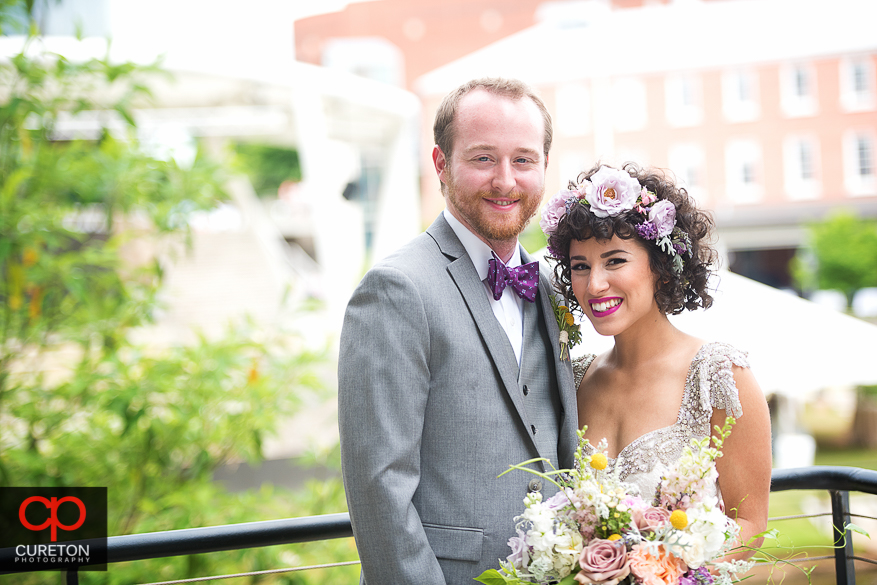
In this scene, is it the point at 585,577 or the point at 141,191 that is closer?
the point at 585,577

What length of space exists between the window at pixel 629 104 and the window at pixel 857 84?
7189 mm

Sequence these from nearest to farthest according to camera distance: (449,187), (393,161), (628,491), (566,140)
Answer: (628,491)
(449,187)
(393,161)
(566,140)

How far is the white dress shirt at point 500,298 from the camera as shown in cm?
205

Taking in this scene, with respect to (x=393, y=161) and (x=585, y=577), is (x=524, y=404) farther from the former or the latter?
(x=393, y=161)

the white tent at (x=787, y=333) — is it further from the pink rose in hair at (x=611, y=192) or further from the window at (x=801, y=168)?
the window at (x=801, y=168)

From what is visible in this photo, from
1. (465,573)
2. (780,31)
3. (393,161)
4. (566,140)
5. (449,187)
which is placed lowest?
(465,573)

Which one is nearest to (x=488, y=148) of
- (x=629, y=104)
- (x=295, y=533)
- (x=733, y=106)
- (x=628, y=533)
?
(x=628, y=533)

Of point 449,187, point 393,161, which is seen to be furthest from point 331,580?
point 393,161

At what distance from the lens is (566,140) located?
A: 27.7 m

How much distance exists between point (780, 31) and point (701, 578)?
2766cm

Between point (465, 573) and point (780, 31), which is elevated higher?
point (780, 31)

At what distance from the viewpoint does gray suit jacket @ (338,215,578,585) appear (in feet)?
5.59

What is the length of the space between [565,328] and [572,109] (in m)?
26.6

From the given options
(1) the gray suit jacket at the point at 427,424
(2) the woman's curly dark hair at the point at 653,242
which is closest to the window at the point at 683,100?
(2) the woman's curly dark hair at the point at 653,242
